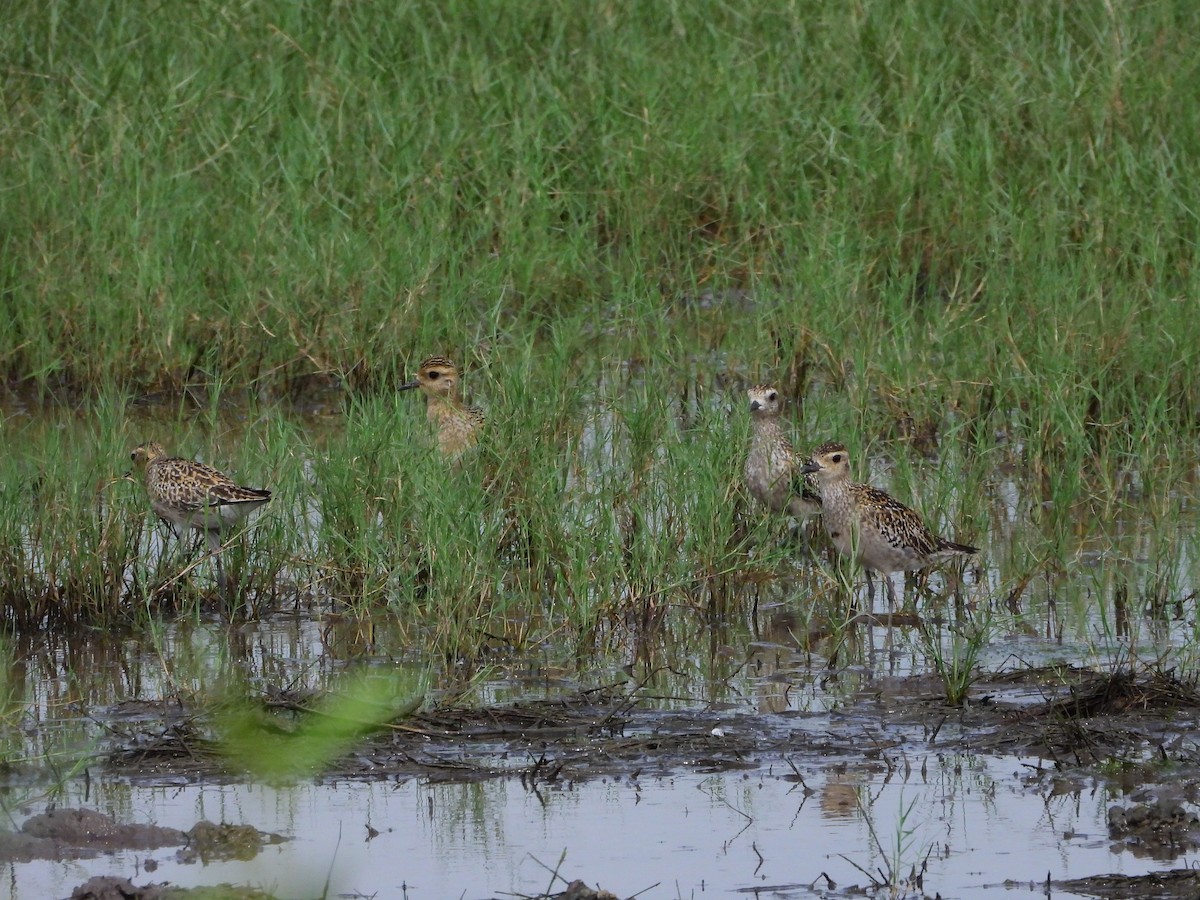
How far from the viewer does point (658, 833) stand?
5.96 meters

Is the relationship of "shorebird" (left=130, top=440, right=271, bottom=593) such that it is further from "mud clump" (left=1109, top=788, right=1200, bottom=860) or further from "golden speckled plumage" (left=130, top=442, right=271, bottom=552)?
"mud clump" (left=1109, top=788, right=1200, bottom=860)

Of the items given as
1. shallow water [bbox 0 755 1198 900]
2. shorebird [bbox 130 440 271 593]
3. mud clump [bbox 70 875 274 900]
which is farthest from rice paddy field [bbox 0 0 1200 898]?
mud clump [bbox 70 875 274 900]

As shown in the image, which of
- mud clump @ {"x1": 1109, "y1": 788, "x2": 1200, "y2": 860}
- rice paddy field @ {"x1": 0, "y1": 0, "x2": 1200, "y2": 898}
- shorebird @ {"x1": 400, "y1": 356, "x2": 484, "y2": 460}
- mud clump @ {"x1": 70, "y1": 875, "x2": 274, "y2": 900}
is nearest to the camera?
mud clump @ {"x1": 70, "y1": 875, "x2": 274, "y2": 900}

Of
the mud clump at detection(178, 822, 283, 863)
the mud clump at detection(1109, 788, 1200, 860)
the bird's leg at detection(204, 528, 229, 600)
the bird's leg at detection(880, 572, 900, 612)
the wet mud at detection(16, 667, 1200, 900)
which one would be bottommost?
the mud clump at detection(1109, 788, 1200, 860)

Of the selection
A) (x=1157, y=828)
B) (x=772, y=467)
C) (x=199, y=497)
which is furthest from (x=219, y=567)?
(x=1157, y=828)

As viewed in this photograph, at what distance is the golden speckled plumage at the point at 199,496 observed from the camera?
866 cm

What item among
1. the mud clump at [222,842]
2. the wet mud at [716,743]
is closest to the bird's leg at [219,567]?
the wet mud at [716,743]

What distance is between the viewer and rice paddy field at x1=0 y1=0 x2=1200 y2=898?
6.80 m

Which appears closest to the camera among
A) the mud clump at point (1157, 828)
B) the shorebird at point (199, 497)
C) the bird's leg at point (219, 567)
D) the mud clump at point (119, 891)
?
the mud clump at point (119, 891)

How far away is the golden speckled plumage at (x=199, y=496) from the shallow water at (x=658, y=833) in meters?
2.40

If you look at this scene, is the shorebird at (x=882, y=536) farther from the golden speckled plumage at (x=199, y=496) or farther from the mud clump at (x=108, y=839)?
the mud clump at (x=108, y=839)

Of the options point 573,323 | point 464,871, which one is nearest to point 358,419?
point 573,323

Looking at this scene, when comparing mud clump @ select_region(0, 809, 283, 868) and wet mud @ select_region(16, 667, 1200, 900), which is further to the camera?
wet mud @ select_region(16, 667, 1200, 900)

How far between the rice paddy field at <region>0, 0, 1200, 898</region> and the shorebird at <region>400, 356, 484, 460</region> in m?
0.23
